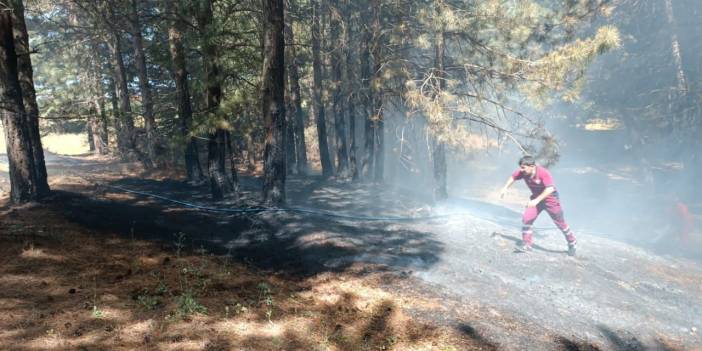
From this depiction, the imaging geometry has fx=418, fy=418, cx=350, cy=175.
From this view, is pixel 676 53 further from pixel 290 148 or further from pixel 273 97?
pixel 273 97

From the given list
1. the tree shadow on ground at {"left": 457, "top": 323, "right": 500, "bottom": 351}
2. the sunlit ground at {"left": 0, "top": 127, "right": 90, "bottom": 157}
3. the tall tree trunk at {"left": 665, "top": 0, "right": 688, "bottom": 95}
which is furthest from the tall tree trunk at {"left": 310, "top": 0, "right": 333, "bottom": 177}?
the sunlit ground at {"left": 0, "top": 127, "right": 90, "bottom": 157}

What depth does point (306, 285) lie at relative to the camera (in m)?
6.65

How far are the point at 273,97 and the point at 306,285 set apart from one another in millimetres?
5492

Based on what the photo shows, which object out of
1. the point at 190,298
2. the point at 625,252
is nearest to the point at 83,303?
the point at 190,298

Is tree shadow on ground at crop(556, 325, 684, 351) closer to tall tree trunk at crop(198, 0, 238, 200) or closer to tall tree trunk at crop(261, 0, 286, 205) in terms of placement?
tall tree trunk at crop(261, 0, 286, 205)

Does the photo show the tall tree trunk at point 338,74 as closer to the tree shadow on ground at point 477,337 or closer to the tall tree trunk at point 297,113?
the tall tree trunk at point 297,113

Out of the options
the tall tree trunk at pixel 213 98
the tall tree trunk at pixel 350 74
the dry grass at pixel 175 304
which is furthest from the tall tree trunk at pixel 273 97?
the tall tree trunk at pixel 350 74

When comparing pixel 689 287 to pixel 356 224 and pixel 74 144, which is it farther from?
pixel 74 144

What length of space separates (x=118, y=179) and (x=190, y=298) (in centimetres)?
1238

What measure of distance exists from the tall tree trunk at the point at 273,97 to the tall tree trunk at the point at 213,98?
1296 millimetres

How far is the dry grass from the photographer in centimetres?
423

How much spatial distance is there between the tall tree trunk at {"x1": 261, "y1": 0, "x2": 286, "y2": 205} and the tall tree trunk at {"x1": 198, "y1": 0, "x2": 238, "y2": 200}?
1.30 meters

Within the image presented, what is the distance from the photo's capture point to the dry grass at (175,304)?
423cm

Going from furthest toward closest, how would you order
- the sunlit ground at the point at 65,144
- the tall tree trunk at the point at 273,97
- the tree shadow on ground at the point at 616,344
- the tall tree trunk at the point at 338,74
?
the sunlit ground at the point at 65,144 → the tall tree trunk at the point at 338,74 → the tall tree trunk at the point at 273,97 → the tree shadow on ground at the point at 616,344
